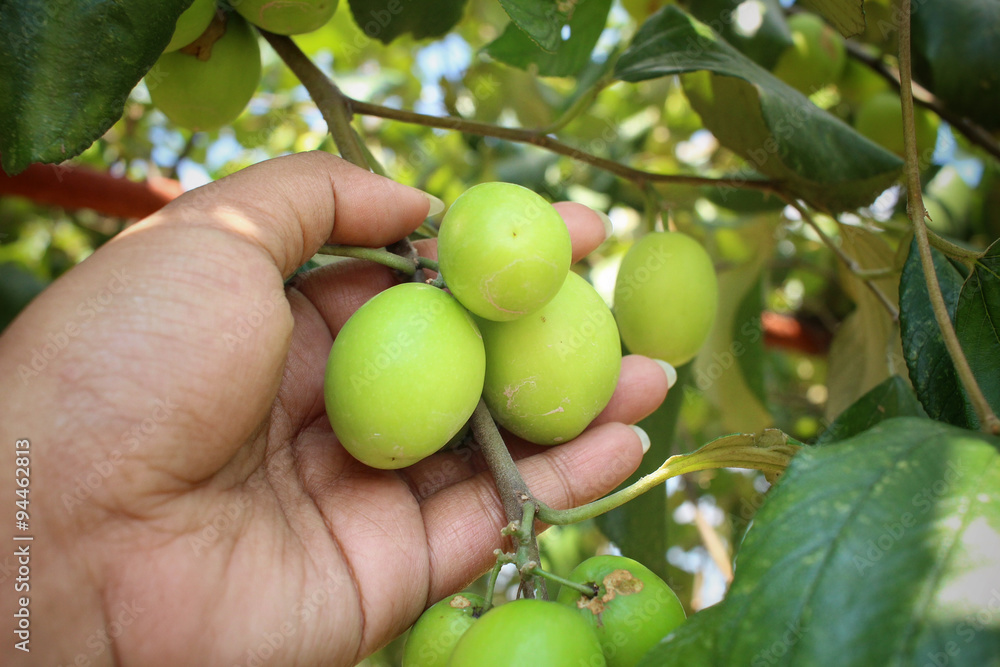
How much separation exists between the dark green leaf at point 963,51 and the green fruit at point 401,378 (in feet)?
3.71

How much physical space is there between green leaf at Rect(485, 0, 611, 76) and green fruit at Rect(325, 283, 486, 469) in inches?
27.2

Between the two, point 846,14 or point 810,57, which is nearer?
point 846,14

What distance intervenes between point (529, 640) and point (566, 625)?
4 cm

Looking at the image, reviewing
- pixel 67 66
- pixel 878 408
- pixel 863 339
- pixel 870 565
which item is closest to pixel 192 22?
pixel 67 66

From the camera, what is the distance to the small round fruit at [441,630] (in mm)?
636

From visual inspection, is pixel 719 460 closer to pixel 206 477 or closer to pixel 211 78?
pixel 206 477

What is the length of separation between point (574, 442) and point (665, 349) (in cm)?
30

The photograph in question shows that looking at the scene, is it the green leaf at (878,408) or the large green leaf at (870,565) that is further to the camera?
the green leaf at (878,408)

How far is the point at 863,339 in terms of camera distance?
1312 mm

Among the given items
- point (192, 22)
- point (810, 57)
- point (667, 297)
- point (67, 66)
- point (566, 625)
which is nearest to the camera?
point (566, 625)

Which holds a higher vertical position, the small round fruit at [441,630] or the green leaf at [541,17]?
the green leaf at [541,17]

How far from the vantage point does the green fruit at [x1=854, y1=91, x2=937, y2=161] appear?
154cm

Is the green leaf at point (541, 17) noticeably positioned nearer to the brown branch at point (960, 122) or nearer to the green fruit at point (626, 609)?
the green fruit at point (626, 609)

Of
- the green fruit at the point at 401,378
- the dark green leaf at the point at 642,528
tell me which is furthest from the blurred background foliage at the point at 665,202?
the green fruit at the point at 401,378
